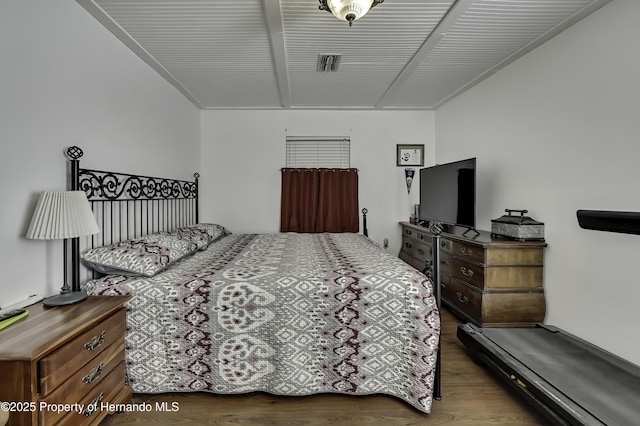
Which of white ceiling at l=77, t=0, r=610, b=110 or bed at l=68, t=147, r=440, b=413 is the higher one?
white ceiling at l=77, t=0, r=610, b=110

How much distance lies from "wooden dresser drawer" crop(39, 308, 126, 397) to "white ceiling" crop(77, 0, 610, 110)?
1.99 meters

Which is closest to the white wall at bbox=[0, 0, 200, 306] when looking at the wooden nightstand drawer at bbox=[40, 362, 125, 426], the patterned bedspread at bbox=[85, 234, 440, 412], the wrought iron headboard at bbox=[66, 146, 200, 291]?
the wrought iron headboard at bbox=[66, 146, 200, 291]

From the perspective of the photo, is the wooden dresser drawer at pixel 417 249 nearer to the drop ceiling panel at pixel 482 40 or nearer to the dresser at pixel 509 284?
the dresser at pixel 509 284

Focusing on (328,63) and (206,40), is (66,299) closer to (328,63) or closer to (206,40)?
(206,40)

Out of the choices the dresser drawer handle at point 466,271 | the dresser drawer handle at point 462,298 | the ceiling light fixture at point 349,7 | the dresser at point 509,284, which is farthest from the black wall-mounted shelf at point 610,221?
the ceiling light fixture at point 349,7

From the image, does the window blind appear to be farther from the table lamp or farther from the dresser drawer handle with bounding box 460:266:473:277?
the table lamp

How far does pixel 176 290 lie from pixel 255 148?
285cm

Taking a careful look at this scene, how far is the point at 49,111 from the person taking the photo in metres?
1.64

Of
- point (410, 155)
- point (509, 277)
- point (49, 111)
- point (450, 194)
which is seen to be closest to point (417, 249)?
point (450, 194)

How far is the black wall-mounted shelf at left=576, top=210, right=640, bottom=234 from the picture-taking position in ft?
5.42

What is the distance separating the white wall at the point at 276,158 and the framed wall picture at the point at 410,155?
3.0 inches

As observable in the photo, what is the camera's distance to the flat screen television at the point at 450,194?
9.34ft

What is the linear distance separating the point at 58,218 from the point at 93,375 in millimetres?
764

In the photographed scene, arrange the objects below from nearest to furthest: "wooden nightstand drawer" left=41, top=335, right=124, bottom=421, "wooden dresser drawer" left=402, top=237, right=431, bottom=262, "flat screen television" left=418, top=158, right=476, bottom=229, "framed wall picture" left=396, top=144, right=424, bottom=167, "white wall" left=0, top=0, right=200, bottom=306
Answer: "wooden nightstand drawer" left=41, top=335, right=124, bottom=421 → "white wall" left=0, top=0, right=200, bottom=306 → "flat screen television" left=418, top=158, right=476, bottom=229 → "wooden dresser drawer" left=402, top=237, right=431, bottom=262 → "framed wall picture" left=396, top=144, right=424, bottom=167
